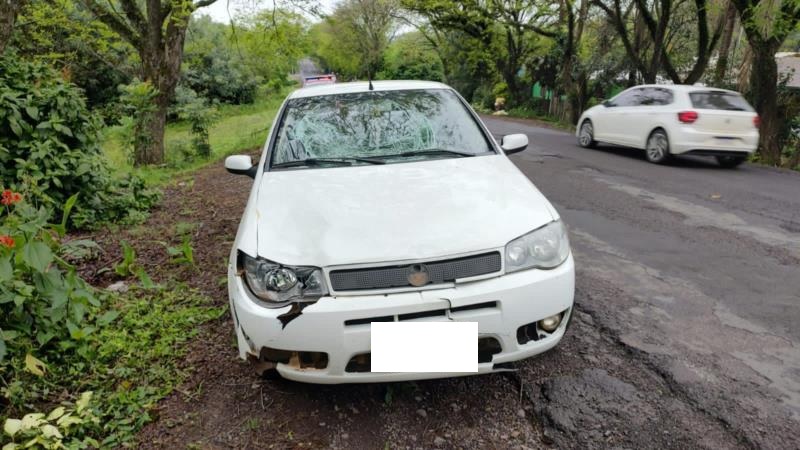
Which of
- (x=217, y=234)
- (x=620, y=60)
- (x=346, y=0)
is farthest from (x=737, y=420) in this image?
(x=346, y=0)

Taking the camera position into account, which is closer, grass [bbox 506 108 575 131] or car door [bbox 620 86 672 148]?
car door [bbox 620 86 672 148]

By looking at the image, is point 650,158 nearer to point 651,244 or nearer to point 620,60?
point 651,244

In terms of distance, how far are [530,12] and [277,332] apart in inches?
961

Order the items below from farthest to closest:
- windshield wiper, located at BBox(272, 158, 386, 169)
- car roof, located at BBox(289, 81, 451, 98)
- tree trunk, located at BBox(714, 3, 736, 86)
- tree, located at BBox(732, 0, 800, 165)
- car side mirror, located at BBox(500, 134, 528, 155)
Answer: tree trunk, located at BBox(714, 3, 736, 86) → tree, located at BBox(732, 0, 800, 165) → car roof, located at BBox(289, 81, 451, 98) → car side mirror, located at BBox(500, 134, 528, 155) → windshield wiper, located at BBox(272, 158, 386, 169)

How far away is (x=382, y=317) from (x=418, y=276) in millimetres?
240

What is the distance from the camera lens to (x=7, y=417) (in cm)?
244

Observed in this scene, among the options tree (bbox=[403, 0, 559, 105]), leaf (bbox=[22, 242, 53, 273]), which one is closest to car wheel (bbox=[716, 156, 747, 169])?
leaf (bbox=[22, 242, 53, 273])

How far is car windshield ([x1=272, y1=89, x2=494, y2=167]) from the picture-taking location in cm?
330

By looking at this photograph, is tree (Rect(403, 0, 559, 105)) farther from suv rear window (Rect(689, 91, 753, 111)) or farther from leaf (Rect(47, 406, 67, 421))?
leaf (Rect(47, 406, 67, 421))

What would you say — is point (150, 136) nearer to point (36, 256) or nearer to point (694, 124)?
point (36, 256)

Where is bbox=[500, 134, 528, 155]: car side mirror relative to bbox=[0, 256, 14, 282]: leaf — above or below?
above

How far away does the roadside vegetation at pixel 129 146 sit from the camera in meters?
2.58

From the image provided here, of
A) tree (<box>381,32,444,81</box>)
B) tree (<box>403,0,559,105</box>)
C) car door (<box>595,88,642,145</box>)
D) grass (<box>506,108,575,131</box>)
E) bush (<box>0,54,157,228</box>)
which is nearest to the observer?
bush (<box>0,54,157,228</box>)

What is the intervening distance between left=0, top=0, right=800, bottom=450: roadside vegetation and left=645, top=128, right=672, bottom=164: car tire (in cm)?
253
